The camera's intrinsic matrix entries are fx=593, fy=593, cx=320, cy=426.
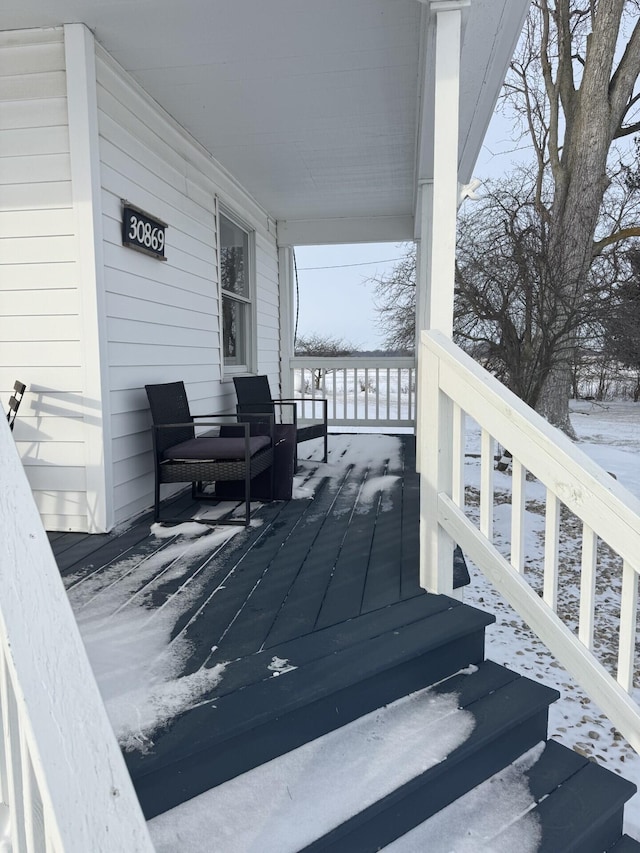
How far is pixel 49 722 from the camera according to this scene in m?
0.68

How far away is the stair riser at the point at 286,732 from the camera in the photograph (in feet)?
4.45

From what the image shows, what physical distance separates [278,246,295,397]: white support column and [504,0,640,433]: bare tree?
9.60 feet

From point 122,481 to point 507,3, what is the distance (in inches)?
111

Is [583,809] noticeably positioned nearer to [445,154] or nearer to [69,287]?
[445,154]

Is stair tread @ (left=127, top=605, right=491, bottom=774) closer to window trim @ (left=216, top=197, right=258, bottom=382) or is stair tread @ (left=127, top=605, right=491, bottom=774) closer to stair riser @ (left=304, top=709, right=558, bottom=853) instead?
stair riser @ (left=304, top=709, right=558, bottom=853)

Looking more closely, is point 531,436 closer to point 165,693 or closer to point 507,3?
point 165,693

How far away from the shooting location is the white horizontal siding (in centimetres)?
312

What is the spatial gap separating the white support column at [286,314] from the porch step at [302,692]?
539 cm

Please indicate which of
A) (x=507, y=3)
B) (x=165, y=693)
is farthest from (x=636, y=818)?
(x=507, y=3)

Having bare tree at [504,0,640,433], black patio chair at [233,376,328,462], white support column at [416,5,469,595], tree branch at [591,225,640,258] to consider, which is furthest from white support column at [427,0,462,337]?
tree branch at [591,225,640,258]

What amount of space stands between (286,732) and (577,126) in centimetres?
940

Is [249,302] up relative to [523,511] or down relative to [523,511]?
up

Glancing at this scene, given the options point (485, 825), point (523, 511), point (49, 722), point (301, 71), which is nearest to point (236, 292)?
point (301, 71)

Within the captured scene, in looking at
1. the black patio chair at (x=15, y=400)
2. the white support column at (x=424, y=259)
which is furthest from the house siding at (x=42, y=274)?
the white support column at (x=424, y=259)
